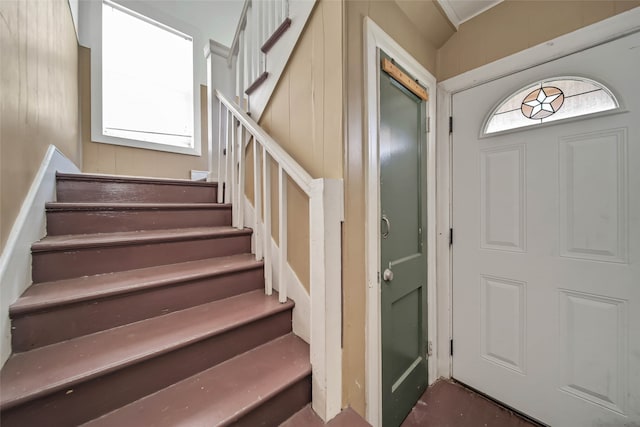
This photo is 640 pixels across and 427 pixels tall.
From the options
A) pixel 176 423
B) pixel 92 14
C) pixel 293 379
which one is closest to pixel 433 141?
pixel 293 379

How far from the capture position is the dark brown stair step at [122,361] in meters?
0.65

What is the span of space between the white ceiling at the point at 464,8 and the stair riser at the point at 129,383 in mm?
2020

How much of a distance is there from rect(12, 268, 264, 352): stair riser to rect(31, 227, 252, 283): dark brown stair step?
0.24 m

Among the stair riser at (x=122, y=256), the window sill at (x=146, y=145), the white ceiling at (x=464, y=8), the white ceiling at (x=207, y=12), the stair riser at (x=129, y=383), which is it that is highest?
the white ceiling at (x=207, y=12)

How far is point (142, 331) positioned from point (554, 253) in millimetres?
1992

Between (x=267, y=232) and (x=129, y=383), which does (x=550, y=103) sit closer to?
(x=267, y=232)

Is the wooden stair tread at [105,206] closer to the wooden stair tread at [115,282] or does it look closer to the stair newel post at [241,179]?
the stair newel post at [241,179]

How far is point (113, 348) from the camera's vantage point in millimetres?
816

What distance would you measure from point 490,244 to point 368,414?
117 cm

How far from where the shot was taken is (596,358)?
3.78 ft

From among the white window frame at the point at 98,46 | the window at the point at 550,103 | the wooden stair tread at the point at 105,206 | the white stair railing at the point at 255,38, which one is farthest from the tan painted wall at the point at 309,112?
the white window frame at the point at 98,46

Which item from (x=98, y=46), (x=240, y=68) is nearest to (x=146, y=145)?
(x=98, y=46)

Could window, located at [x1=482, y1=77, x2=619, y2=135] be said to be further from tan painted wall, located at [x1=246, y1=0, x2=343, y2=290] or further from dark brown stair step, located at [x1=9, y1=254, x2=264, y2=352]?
dark brown stair step, located at [x1=9, y1=254, x2=264, y2=352]

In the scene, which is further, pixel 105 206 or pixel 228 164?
pixel 228 164
